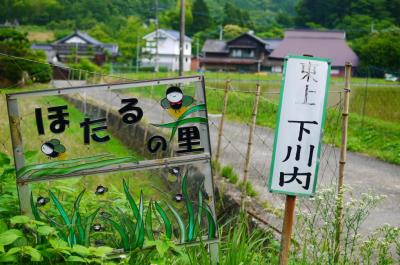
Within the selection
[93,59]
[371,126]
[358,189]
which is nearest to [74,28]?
[93,59]

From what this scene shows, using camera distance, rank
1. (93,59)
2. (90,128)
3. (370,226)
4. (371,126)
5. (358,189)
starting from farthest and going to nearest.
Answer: (93,59)
(371,126)
(358,189)
(370,226)
(90,128)

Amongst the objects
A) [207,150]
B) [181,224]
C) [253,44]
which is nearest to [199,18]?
[253,44]

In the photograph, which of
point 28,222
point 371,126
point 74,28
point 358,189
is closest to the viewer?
point 28,222

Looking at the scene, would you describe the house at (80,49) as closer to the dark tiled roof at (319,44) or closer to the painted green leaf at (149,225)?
the dark tiled roof at (319,44)

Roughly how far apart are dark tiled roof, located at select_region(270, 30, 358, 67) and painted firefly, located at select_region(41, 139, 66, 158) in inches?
1130

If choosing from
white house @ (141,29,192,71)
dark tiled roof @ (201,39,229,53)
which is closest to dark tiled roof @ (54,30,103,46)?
white house @ (141,29,192,71)

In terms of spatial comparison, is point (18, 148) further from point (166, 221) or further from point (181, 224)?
point (181, 224)

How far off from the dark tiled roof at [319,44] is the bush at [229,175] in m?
24.8

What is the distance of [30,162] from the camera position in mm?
3096

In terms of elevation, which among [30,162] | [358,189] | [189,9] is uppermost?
[189,9]

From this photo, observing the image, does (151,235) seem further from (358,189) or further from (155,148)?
(358,189)

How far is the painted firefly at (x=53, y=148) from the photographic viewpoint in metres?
3.01

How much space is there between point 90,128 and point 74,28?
46.2 m

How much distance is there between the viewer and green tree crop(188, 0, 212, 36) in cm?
4819
